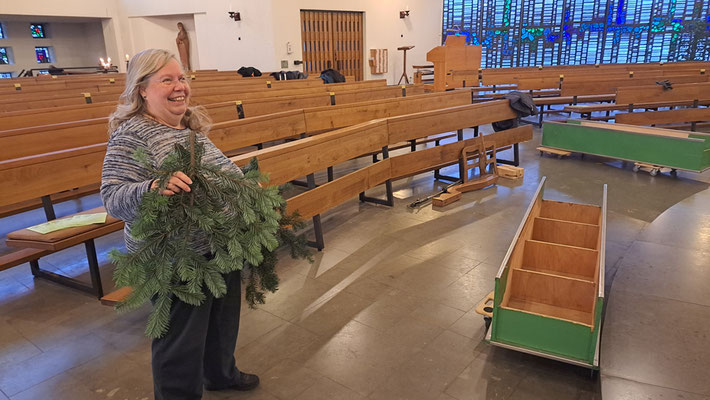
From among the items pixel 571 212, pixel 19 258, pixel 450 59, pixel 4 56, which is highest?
pixel 4 56

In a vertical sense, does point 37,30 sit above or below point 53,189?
above

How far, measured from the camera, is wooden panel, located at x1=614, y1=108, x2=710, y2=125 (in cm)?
714

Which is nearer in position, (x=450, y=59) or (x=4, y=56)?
(x=450, y=59)

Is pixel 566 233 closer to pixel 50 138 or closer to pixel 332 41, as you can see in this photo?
pixel 50 138

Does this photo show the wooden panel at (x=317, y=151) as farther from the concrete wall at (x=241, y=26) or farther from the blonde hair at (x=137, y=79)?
the concrete wall at (x=241, y=26)

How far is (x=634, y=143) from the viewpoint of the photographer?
558 centimetres

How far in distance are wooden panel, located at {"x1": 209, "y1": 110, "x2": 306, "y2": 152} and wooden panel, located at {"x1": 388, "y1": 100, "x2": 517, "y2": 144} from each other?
3.04 ft

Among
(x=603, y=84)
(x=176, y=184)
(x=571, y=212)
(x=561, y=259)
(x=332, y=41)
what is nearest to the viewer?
(x=176, y=184)

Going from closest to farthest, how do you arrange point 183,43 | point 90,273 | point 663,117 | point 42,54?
point 90,273 → point 663,117 → point 183,43 → point 42,54

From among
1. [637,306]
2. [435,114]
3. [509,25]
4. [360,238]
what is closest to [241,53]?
[509,25]

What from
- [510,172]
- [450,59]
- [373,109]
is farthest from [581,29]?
[373,109]

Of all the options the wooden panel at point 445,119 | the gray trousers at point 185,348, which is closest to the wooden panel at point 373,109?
the wooden panel at point 445,119

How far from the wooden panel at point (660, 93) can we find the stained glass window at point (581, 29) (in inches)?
219

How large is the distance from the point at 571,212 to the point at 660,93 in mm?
5693
